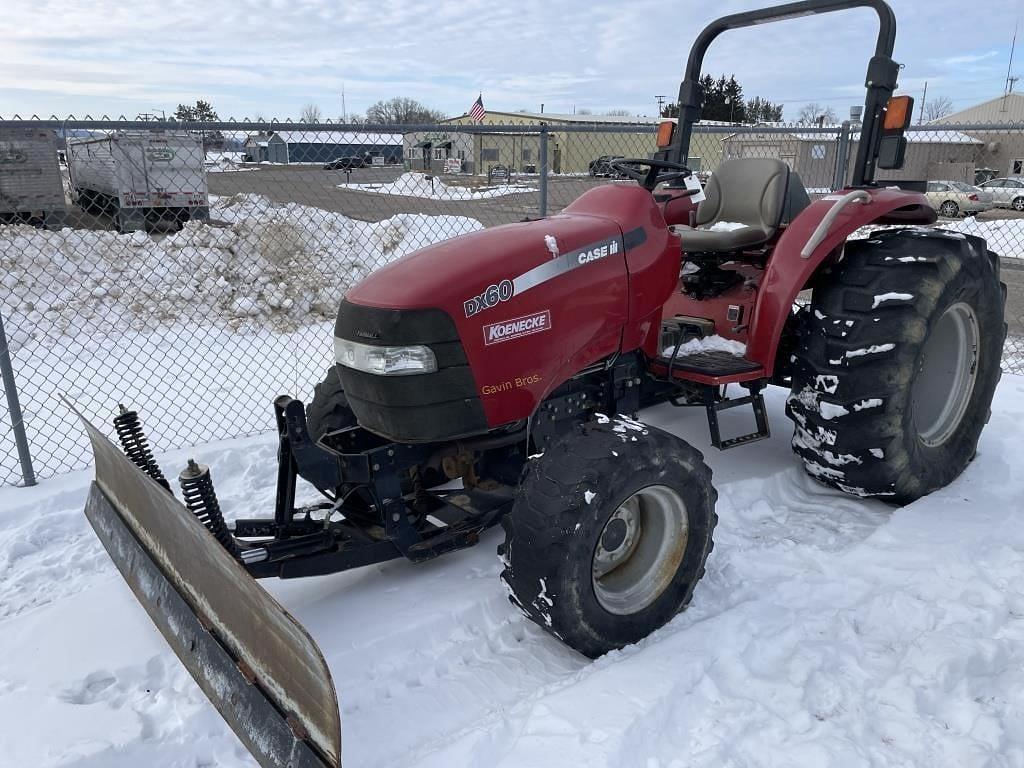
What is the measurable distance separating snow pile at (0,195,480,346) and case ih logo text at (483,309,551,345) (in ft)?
17.7

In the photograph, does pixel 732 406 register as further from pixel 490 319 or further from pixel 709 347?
pixel 490 319

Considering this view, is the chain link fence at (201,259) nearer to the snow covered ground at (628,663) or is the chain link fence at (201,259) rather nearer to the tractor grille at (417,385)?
the tractor grille at (417,385)

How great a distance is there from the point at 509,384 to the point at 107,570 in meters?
1.97

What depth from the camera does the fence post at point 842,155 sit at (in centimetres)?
632

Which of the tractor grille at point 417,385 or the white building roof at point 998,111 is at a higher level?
the white building roof at point 998,111

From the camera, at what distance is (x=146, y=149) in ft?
40.7

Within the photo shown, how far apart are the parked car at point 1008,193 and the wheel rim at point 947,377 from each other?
72.9 ft

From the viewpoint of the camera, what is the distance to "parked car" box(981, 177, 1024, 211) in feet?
73.0

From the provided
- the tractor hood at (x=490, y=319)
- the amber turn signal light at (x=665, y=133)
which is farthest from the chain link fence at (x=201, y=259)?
the tractor hood at (x=490, y=319)

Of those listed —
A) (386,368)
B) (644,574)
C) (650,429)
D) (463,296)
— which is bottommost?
(644,574)

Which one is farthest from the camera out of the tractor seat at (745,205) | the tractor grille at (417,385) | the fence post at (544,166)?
the fence post at (544,166)

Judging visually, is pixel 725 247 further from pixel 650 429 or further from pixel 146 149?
pixel 146 149

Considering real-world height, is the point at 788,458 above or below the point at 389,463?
below

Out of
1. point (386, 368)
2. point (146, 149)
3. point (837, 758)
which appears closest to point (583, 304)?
point (386, 368)
